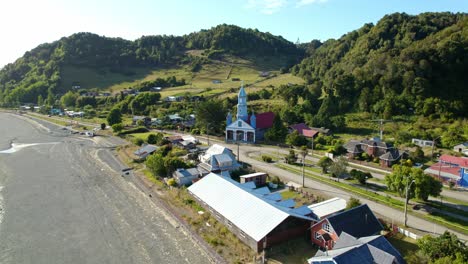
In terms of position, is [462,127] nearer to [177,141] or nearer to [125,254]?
[177,141]

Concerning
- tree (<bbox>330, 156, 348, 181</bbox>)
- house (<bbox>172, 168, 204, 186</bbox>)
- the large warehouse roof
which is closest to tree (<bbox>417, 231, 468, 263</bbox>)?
the large warehouse roof

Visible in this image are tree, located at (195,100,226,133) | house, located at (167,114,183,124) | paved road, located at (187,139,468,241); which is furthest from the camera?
house, located at (167,114,183,124)

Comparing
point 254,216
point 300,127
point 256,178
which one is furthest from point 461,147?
point 254,216

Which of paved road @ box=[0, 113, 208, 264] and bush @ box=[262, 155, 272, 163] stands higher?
bush @ box=[262, 155, 272, 163]

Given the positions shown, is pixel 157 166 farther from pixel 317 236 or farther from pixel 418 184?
pixel 418 184

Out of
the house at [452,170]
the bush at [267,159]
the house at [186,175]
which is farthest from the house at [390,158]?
the house at [186,175]

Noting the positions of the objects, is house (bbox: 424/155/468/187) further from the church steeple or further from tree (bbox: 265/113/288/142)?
the church steeple
